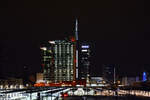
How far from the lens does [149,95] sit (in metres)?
93.4

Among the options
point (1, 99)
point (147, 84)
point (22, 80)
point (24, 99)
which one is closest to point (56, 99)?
point (24, 99)

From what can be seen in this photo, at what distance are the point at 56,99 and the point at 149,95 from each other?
119 feet

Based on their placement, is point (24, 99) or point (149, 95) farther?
point (149, 95)

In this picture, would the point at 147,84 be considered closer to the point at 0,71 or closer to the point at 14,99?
the point at 0,71

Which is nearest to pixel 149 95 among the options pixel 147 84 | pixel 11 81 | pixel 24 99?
pixel 24 99

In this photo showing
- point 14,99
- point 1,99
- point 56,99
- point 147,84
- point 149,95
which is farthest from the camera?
point 147,84

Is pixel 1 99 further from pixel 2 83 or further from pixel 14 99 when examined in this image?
pixel 2 83

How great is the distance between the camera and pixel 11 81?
16575 cm

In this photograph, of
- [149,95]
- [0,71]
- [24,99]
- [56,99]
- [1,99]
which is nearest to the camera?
[1,99]

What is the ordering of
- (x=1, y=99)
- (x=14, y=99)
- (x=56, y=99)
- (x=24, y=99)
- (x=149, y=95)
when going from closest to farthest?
(x=1, y=99) → (x=14, y=99) → (x=24, y=99) → (x=56, y=99) → (x=149, y=95)

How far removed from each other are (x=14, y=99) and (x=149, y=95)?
5461 cm

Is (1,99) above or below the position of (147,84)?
above

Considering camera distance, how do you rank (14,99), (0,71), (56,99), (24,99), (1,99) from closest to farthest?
(1,99)
(14,99)
(24,99)
(56,99)
(0,71)

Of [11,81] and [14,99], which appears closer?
[14,99]
